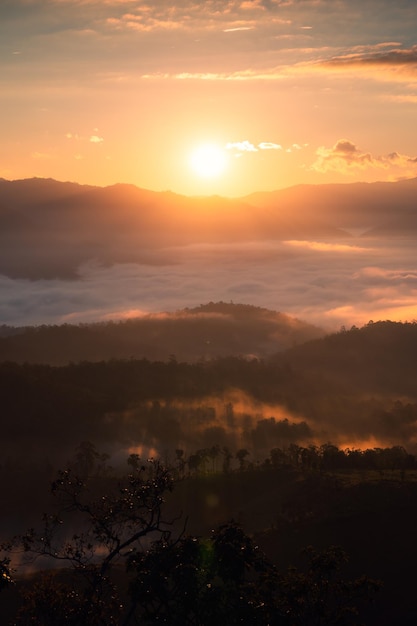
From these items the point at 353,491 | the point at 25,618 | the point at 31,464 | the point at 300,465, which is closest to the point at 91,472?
the point at 31,464

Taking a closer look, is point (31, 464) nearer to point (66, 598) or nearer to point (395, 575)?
point (395, 575)

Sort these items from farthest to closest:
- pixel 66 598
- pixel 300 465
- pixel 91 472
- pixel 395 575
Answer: pixel 91 472 → pixel 300 465 → pixel 395 575 → pixel 66 598

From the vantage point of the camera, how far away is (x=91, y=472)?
162 m

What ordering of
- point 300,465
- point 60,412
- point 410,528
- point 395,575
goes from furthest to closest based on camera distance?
point 60,412, point 300,465, point 410,528, point 395,575

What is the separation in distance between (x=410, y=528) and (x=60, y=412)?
111052 mm

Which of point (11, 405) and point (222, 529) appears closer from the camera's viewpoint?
point (222, 529)

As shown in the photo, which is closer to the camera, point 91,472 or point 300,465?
point 300,465

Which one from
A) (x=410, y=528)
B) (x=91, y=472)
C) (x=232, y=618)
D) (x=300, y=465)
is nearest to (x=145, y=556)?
(x=232, y=618)

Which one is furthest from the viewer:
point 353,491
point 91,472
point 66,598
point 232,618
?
point 91,472

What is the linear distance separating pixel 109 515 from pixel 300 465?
113583mm

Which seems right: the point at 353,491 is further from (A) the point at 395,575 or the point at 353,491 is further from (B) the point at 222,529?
(B) the point at 222,529

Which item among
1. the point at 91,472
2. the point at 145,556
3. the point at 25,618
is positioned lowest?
the point at 91,472

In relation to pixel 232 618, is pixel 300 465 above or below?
below

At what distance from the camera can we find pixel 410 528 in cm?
10462
